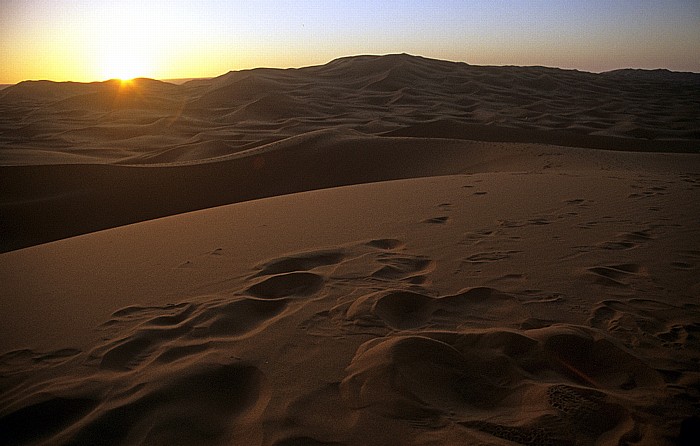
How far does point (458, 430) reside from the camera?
1463mm

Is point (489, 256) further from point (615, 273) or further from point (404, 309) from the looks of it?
point (404, 309)

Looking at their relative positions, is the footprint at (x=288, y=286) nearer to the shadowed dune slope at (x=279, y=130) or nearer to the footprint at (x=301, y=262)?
the footprint at (x=301, y=262)

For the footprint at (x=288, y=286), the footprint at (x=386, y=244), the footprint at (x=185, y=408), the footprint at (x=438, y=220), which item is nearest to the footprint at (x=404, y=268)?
the footprint at (x=386, y=244)

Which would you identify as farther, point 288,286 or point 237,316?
point 288,286

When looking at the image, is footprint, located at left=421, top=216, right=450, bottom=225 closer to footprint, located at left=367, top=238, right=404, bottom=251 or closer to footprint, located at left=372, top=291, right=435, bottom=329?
footprint, located at left=367, top=238, right=404, bottom=251

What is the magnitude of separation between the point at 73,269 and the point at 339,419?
8.36 ft

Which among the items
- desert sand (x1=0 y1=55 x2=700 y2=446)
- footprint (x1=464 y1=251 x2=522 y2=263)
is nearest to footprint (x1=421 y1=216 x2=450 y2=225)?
desert sand (x1=0 y1=55 x2=700 y2=446)

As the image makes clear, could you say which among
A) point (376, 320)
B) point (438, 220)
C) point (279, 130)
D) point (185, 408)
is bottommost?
point (185, 408)

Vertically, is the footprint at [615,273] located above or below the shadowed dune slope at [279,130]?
below

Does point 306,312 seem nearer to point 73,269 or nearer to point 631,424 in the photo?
point 631,424

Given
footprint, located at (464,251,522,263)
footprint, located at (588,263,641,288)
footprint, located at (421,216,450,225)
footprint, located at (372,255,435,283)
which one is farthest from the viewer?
footprint, located at (421,216,450,225)

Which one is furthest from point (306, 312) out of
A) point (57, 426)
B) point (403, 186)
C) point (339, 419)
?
point (403, 186)

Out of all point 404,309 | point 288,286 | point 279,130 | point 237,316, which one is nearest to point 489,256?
point 404,309

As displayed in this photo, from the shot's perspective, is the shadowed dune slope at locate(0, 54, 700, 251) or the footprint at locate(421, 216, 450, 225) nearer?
the footprint at locate(421, 216, 450, 225)
